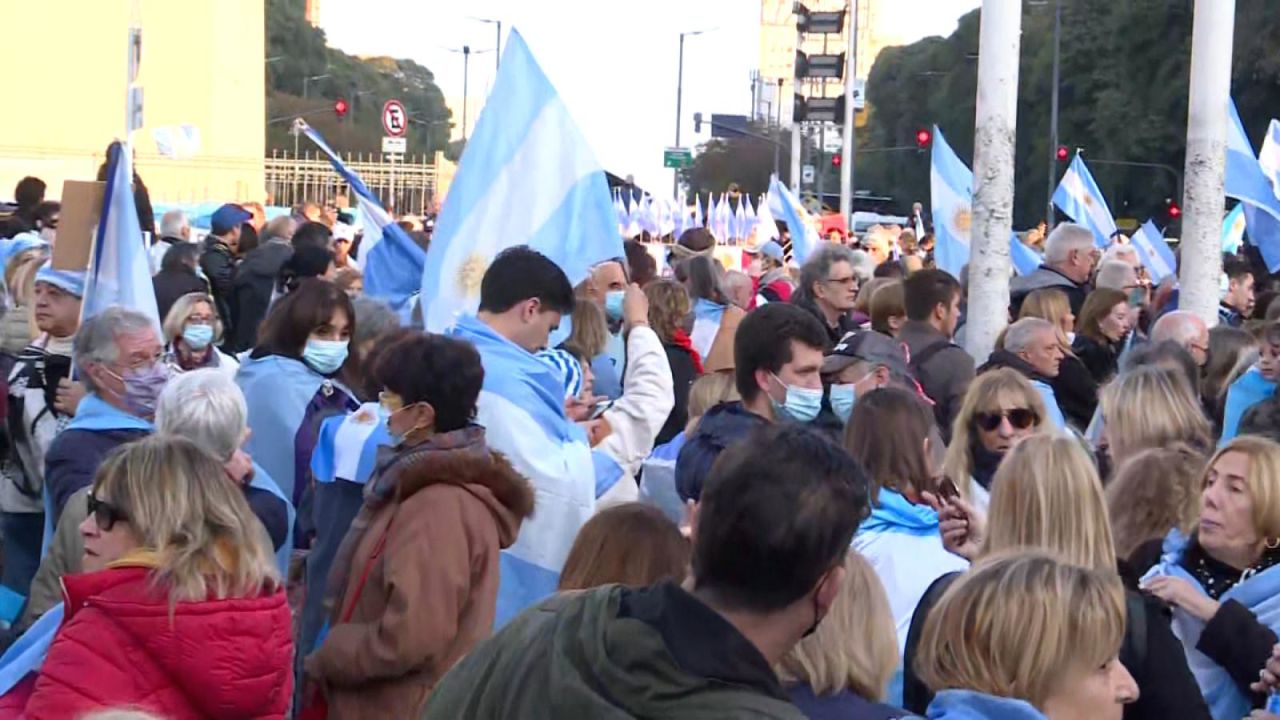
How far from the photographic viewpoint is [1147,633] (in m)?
4.00

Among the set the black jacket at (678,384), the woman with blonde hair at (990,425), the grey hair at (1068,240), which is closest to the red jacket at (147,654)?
the woman with blonde hair at (990,425)

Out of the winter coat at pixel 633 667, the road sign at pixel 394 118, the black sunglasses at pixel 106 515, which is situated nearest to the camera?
the winter coat at pixel 633 667

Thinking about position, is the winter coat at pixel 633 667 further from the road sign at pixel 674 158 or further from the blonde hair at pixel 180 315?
the road sign at pixel 674 158

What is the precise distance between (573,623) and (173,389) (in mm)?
3027

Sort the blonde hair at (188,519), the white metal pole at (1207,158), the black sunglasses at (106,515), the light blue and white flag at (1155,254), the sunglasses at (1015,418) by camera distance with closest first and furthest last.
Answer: the blonde hair at (188,519)
the black sunglasses at (106,515)
the sunglasses at (1015,418)
the white metal pole at (1207,158)
the light blue and white flag at (1155,254)

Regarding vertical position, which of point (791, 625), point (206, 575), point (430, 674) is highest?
point (791, 625)

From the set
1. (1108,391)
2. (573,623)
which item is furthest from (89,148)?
(573,623)

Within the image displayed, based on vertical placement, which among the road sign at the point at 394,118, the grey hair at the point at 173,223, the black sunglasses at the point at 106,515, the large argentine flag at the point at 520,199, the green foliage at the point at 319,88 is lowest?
the black sunglasses at the point at 106,515

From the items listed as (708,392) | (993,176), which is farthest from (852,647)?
(993,176)

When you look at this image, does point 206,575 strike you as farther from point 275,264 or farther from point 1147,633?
point 275,264

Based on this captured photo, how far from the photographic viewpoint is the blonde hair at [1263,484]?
15.6 feet

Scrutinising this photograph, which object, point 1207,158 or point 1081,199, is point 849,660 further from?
point 1081,199

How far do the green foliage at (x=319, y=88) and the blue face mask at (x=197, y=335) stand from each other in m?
69.6

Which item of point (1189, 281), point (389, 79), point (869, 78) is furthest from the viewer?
point (389, 79)
